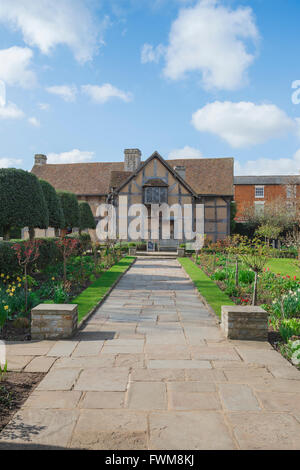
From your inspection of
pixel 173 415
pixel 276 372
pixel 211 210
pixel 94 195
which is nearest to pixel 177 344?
Answer: pixel 276 372

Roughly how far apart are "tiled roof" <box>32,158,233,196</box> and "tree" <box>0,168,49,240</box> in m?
16.6

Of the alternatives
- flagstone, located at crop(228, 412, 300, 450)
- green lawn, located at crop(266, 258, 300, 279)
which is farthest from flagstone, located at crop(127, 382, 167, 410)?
green lawn, located at crop(266, 258, 300, 279)

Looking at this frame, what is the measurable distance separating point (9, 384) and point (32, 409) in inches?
26.0

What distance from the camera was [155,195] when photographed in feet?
89.2

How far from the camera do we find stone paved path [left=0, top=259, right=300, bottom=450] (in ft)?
9.24

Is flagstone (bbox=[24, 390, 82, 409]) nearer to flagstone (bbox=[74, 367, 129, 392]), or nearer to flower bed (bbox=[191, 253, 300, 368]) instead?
flagstone (bbox=[74, 367, 129, 392])

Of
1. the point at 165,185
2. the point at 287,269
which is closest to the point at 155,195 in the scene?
the point at 165,185

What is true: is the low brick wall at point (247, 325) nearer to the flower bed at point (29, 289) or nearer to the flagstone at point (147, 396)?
the flagstone at point (147, 396)

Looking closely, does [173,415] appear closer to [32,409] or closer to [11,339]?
[32,409]

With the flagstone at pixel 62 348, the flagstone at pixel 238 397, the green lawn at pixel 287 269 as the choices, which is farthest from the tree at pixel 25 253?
the green lawn at pixel 287 269

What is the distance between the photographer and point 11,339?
5.53 m

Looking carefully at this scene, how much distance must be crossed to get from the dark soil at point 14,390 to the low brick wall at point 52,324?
4.75 ft

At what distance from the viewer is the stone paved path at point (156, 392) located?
282cm

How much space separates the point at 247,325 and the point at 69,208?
693 inches
